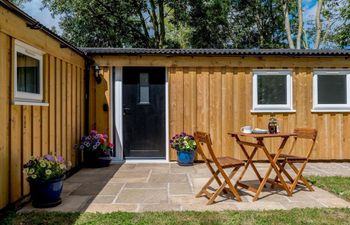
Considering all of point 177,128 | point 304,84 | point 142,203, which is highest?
point 304,84

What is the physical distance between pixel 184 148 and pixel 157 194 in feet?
7.07

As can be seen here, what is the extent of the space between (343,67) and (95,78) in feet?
18.2

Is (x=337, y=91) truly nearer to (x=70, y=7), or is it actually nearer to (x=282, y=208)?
(x=282, y=208)

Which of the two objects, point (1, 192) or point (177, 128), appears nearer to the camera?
point (1, 192)

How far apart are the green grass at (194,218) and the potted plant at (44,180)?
272 mm

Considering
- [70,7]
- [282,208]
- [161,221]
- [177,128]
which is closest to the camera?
[161,221]

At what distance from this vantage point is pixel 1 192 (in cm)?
328

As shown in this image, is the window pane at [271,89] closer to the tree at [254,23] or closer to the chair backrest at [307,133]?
the chair backrest at [307,133]

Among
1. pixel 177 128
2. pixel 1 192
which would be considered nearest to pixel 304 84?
pixel 177 128

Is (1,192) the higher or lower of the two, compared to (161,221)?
higher

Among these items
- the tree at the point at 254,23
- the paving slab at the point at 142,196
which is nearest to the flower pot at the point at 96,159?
the paving slab at the point at 142,196

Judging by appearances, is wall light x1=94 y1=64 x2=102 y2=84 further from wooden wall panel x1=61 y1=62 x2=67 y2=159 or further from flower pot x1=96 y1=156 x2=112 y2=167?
flower pot x1=96 y1=156 x2=112 y2=167

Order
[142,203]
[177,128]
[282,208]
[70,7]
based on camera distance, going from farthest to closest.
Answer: [70,7] → [177,128] → [142,203] → [282,208]

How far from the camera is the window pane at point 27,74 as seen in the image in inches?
152
